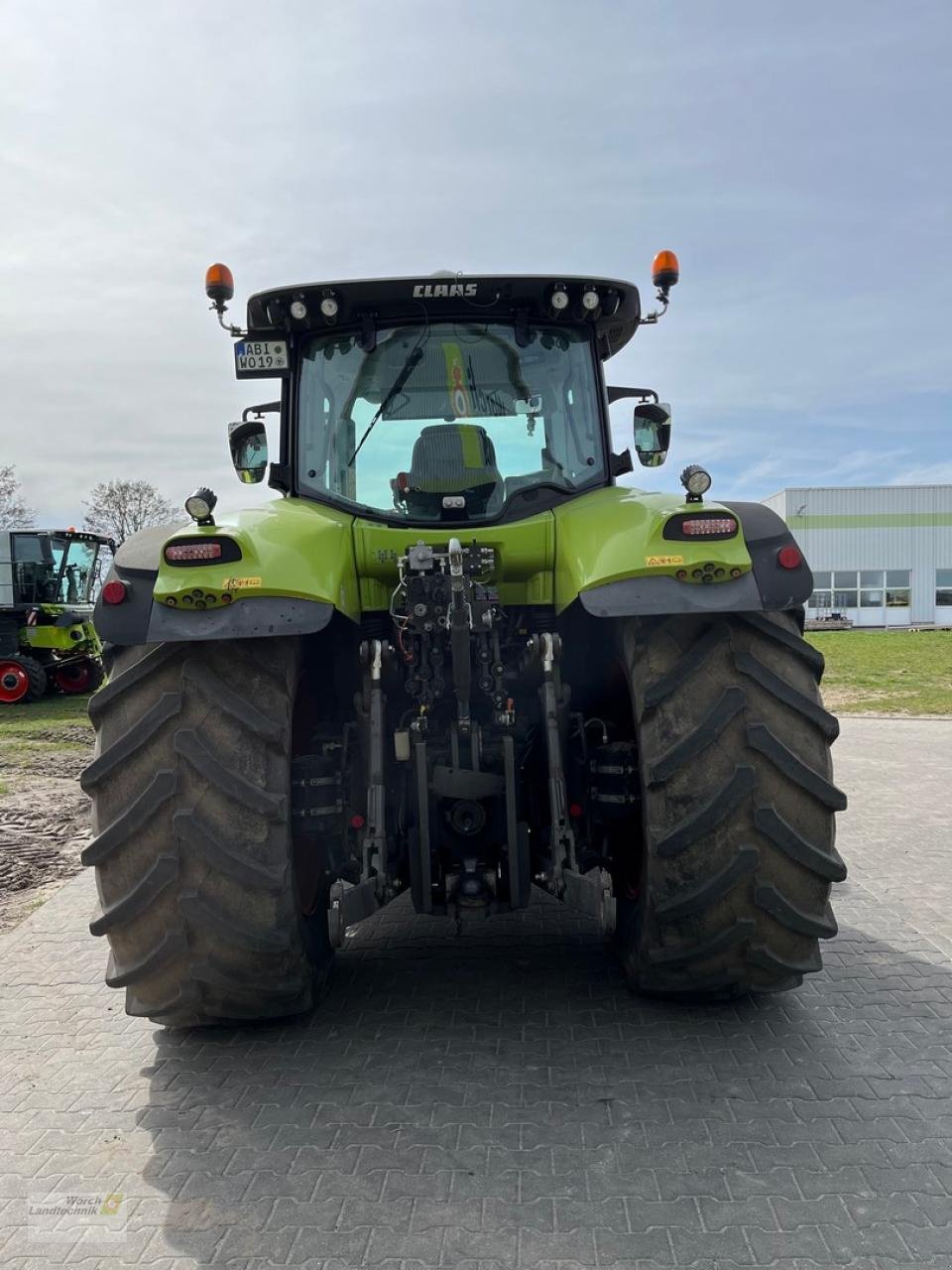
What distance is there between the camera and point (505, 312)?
12.7ft

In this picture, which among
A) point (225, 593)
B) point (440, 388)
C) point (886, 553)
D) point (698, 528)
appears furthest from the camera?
point (886, 553)

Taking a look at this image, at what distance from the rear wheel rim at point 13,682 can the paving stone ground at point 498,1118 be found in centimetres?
1169

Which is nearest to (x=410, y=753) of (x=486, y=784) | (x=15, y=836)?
(x=486, y=784)

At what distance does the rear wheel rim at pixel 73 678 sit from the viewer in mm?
16172

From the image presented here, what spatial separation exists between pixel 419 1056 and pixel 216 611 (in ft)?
5.30

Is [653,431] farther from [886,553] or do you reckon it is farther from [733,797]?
[886,553]

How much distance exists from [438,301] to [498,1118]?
2.94 metres

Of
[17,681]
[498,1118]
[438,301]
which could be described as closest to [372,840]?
[498,1118]

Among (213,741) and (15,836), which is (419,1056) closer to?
(213,741)

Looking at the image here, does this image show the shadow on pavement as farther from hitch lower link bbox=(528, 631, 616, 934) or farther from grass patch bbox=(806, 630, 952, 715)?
grass patch bbox=(806, 630, 952, 715)

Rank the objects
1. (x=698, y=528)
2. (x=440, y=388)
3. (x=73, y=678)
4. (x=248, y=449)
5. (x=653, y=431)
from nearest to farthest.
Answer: (x=698, y=528) → (x=440, y=388) → (x=248, y=449) → (x=653, y=431) → (x=73, y=678)

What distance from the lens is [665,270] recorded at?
421cm

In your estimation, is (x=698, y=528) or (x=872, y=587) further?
(x=872, y=587)

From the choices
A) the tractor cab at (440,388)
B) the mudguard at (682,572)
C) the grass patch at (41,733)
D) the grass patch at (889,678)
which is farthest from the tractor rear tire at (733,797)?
the grass patch at (889,678)
